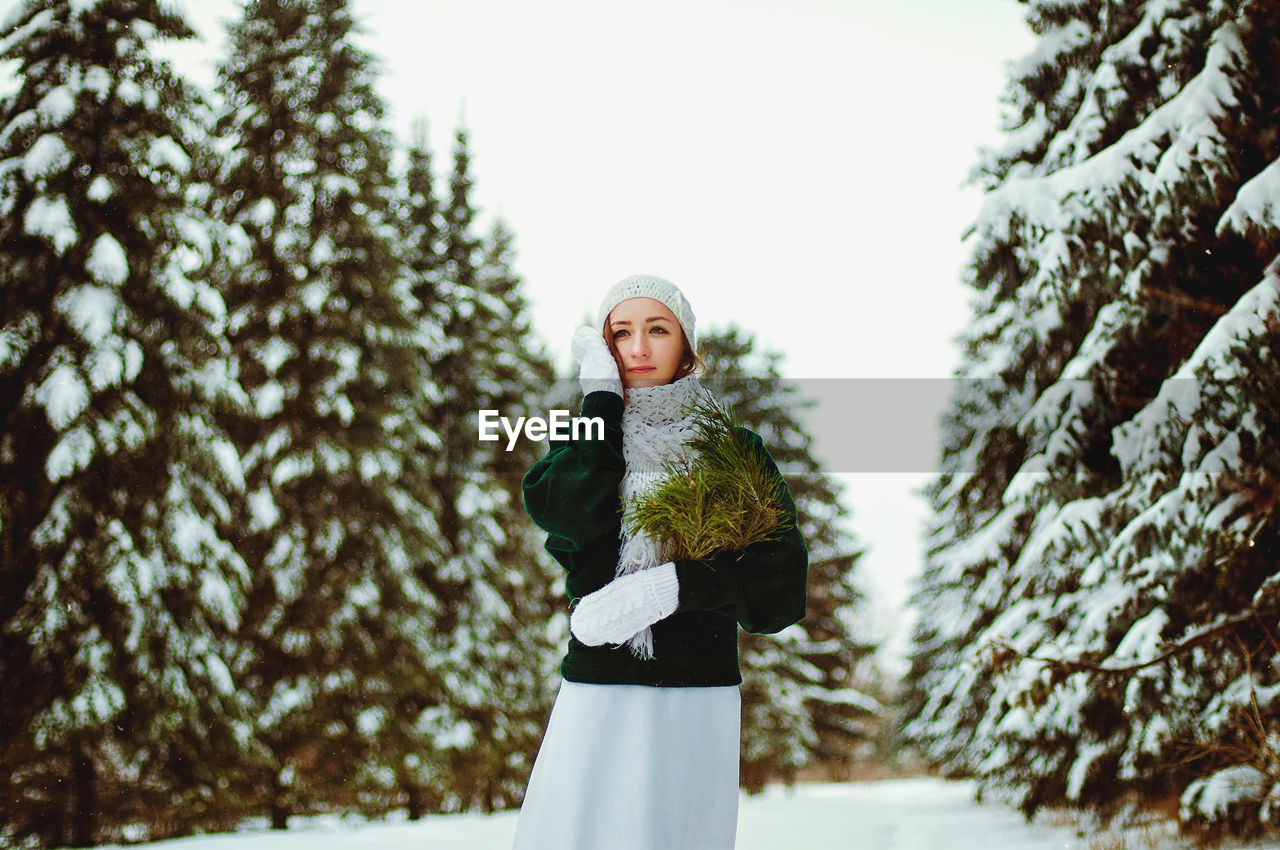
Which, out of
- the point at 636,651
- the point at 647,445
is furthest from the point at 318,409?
the point at 636,651

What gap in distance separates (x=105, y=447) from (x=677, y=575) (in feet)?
25.9

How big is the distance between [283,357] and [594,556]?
401 inches

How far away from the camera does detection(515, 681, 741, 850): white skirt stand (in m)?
2.27

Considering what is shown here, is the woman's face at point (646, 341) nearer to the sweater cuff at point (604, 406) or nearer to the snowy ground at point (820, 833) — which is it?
the sweater cuff at point (604, 406)

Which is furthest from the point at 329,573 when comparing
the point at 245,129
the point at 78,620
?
the point at 245,129

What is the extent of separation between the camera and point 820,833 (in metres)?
9.89

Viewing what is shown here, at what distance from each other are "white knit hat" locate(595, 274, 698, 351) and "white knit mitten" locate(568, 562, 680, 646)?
76 centimetres

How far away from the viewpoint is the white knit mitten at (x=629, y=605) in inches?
90.0

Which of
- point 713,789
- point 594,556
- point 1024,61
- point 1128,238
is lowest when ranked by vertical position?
point 713,789

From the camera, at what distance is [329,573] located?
37.9ft

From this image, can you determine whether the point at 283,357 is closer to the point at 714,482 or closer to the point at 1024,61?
the point at 1024,61

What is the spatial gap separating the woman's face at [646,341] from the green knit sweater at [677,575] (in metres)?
0.21

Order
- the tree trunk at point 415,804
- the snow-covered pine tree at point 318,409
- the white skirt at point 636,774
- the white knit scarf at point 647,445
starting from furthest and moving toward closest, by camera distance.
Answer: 1. the tree trunk at point 415,804
2. the snow-covered pine tree at point 318,409
3. the white knit scarf at point 647,445
4. the white skirt at point 636,774

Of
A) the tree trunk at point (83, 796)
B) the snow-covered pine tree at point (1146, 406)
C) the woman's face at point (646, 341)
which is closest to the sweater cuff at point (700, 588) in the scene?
the woman's face at point (646, 341)
